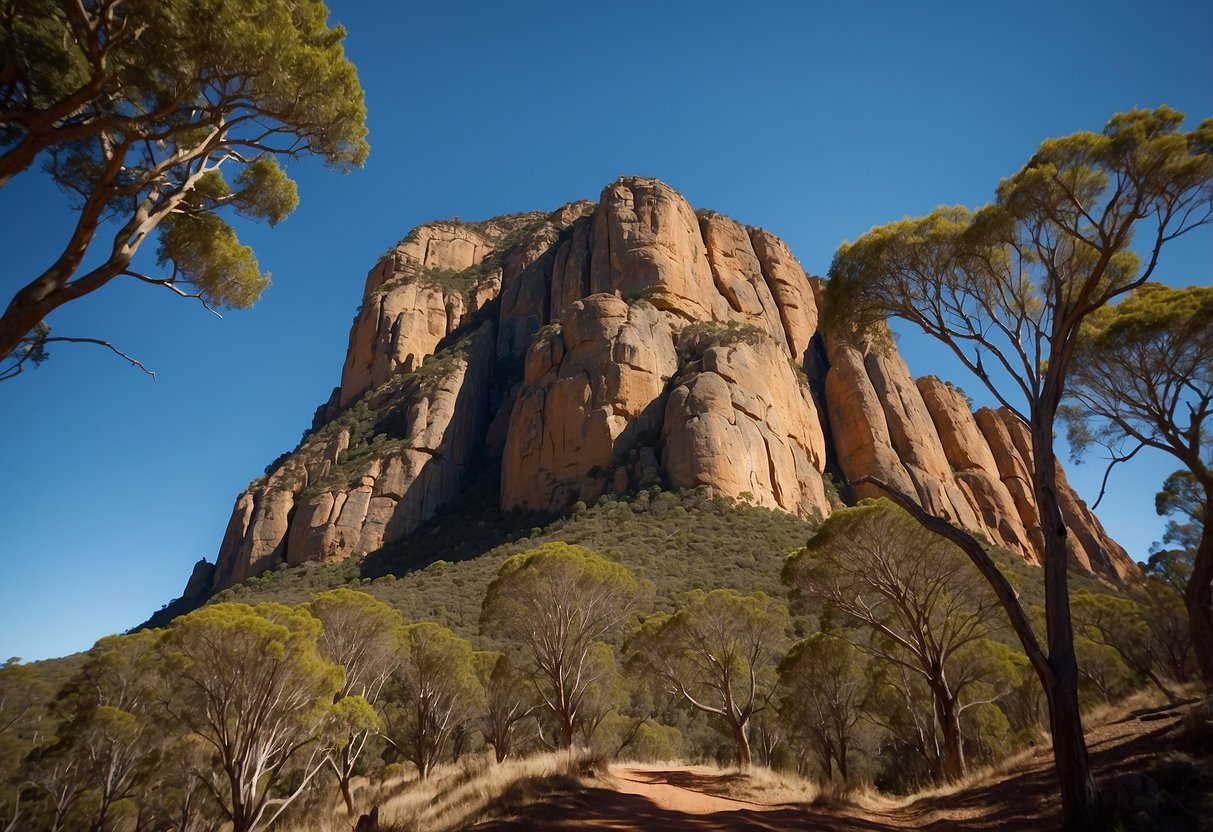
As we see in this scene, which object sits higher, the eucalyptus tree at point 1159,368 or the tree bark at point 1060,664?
the eucalyptus tree at point 1159,368

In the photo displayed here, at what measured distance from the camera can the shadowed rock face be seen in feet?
159

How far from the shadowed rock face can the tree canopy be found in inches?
1457

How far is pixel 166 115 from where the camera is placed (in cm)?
759

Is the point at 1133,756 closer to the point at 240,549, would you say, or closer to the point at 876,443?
the point at 876,443

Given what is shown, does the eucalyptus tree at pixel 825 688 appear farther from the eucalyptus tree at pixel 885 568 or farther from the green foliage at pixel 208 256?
the green foliage at pixel 208 256

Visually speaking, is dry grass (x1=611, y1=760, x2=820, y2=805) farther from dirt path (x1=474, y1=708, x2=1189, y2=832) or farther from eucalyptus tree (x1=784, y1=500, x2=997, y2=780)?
eucalyptus tree (x1=784, y1=500, x2=997, y2=780)

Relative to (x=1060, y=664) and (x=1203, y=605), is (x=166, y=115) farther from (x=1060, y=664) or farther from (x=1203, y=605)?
(x=1203, y=605)

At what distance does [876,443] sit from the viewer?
56750mm

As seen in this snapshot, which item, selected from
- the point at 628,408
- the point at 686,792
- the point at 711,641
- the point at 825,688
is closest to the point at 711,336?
the point at 628,408

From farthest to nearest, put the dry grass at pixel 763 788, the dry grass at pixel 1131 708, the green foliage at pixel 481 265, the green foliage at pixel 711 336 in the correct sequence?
the green foliage at pixel 481 265
the green foliage at pixel 711 336
the dry grass at pixel 1131 708
the dry grass at pixel 763 788

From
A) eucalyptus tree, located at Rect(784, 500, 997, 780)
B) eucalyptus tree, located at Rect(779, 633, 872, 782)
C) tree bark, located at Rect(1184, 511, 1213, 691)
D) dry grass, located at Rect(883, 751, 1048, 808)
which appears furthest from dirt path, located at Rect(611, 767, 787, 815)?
tree bark, located at Rect(1184, 511, 1213, 691)

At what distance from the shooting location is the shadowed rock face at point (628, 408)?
48.5 metres

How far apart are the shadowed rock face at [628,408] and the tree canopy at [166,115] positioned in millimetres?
37019

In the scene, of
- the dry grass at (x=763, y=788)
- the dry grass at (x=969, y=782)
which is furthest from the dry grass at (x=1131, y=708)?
the dry grass at (x=763, y=788)
